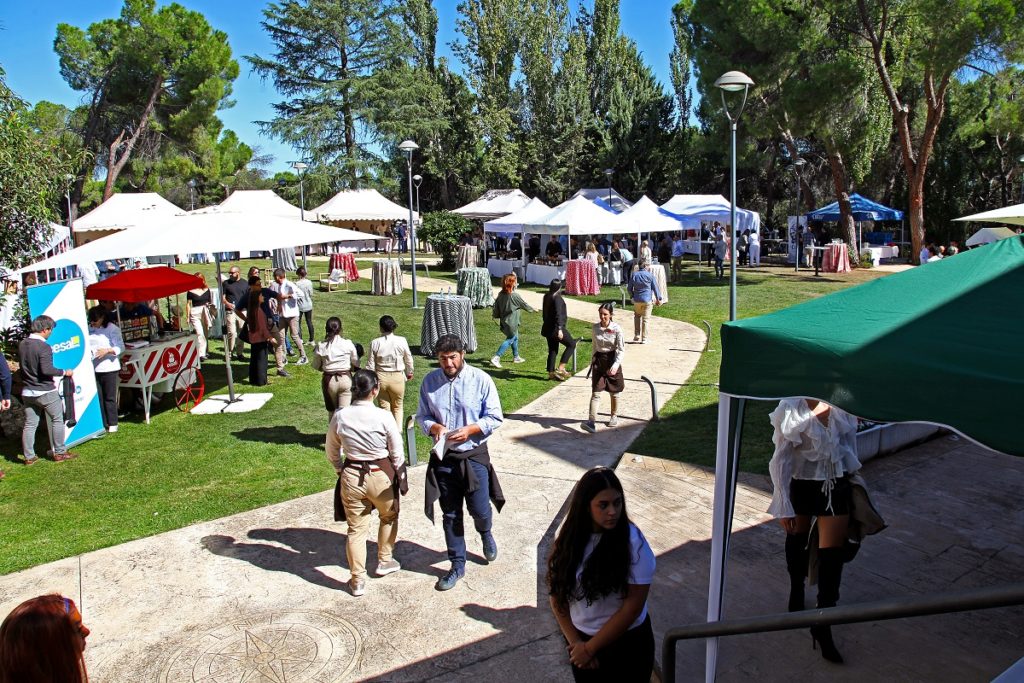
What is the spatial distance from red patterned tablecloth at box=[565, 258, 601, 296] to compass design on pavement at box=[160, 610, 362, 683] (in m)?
17.4

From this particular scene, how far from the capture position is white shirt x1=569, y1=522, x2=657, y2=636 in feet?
10.4

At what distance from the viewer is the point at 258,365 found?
11.6m

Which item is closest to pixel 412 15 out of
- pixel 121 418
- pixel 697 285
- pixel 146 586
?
pixel 697 285

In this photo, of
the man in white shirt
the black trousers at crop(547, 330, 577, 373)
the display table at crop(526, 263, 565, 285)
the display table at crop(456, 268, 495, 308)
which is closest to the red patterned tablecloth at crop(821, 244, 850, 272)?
the display table at crop(526, 263, 565, 285)

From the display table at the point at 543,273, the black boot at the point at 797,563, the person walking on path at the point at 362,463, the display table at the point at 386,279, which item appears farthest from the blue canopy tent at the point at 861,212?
the person walking on path at the point at 362,463

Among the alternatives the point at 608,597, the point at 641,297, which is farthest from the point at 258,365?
the point at 608,597

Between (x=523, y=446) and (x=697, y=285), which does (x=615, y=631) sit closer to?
(x=523, y=446)

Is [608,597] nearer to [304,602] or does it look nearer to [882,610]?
[882,610]

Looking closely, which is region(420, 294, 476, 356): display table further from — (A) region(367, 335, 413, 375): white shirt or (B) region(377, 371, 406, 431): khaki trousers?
(A) region(367, 335, 413, 375): white shirt

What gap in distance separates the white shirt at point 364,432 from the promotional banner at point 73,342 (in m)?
4.62

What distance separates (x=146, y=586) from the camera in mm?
5633

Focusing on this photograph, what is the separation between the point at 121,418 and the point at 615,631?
8.82 meters

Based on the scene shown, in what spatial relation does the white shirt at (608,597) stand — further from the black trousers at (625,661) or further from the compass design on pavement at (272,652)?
the compass design on pavement at (272,652)

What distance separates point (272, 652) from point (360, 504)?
105cm
